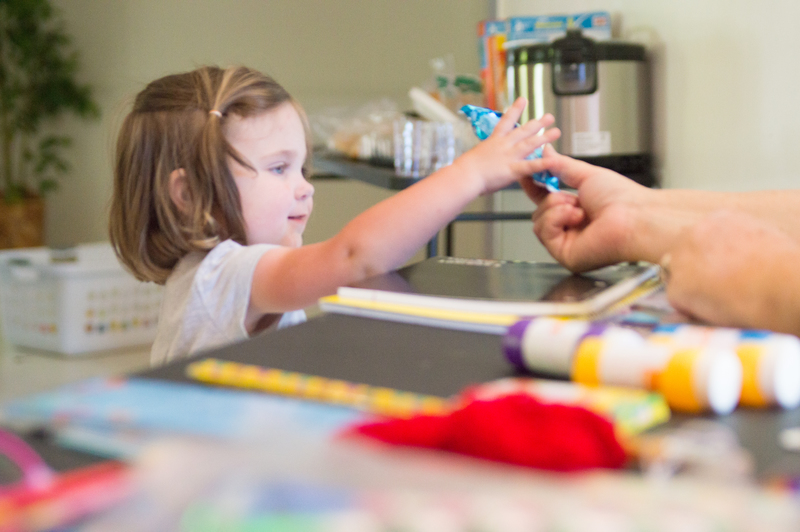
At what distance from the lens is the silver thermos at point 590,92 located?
5.40 ft

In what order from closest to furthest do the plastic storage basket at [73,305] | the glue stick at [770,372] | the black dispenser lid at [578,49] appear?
the glue stick at [770,372] < the black dispenser lid at [578,49] < the plastic storage basket at [73,305]

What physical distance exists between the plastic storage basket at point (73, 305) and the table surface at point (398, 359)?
231cm

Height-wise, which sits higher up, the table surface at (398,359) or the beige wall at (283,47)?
the beige wall at (283,47)

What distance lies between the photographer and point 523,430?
29cm

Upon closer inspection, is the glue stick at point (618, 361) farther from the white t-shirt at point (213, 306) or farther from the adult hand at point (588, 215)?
the white t-shirt at point (213, 306)

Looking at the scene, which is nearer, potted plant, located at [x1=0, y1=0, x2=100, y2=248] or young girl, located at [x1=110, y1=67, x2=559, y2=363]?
young girl, located at [x1=110, y1=67, x2=559, y2=363]

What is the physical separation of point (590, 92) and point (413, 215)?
3.04 ft

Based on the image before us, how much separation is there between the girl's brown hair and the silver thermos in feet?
2.46

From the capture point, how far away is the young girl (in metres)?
0.88

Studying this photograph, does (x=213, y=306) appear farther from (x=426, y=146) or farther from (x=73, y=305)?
(x=73, y=305)

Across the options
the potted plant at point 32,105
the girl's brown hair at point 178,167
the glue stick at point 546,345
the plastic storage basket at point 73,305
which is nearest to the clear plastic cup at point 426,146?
the girl's brown hair at point 178,167

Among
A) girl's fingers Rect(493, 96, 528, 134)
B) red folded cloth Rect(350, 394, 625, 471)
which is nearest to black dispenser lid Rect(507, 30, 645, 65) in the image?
girl's fingers Rect(493, 96, 528, 134)

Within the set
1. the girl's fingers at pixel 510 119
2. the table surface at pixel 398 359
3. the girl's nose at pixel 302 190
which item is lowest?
the table surface at pixel 398 359

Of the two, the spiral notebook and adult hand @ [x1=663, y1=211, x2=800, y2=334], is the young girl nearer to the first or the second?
the spiral notebook
